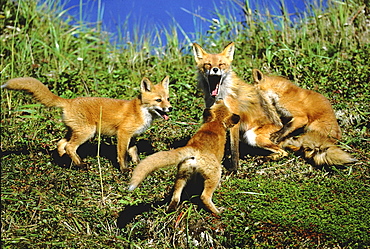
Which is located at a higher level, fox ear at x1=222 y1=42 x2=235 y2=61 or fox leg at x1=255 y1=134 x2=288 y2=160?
fox ear at x1=222 y1=42 x2=235 y2=61

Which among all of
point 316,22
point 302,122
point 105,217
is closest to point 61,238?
point 105,217

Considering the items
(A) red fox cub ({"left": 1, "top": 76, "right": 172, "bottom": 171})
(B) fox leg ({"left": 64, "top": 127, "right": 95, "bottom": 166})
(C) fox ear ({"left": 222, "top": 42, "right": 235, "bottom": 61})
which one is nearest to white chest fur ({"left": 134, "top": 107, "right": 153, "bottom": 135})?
(A) red fox cub ({"left": 1, "top": 76, "right": 172, "bottom": 171})

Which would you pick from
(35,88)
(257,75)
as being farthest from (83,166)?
(257,75)

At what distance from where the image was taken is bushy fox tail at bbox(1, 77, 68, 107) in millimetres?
5695

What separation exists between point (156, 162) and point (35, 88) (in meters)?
2.65

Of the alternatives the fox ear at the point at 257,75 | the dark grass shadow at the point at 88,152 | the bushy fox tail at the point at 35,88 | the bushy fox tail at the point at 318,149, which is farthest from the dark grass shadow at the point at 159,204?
the fox ear at the point at 257,75

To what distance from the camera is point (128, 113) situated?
21.4 ft

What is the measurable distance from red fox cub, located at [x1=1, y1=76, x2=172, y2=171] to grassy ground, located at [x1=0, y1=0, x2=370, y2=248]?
1.18ft

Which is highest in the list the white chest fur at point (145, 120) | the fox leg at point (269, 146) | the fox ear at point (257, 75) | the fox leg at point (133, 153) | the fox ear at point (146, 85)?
the fox ear at point (146, 85)

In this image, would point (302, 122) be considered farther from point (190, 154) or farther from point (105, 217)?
point (105, 217)

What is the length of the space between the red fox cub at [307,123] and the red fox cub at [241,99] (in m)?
0.16

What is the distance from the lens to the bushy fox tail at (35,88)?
18.7 ft

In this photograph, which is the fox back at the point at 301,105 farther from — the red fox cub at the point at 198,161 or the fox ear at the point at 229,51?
the red fox cub at the point at 198,161

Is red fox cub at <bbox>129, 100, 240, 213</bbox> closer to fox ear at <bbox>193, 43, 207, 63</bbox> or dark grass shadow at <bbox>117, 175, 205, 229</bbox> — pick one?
dark grass shadow at <bbox>117, 175, 205, 229</bbox>
